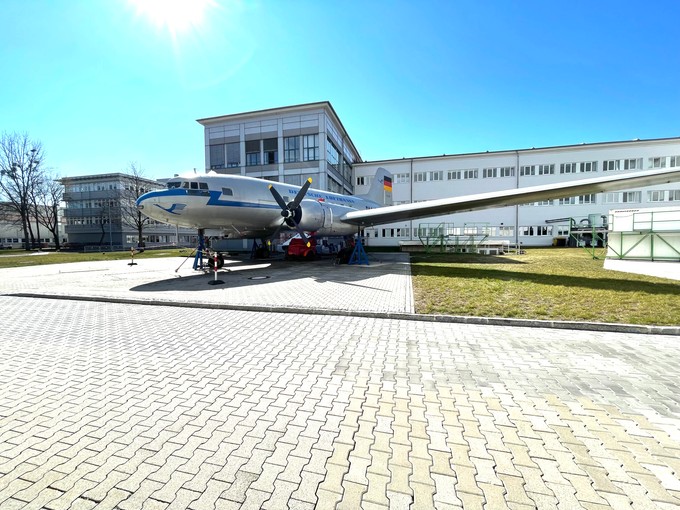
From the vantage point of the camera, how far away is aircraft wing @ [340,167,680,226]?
442 inches

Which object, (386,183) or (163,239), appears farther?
(163,239)

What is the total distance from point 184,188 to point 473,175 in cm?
3885

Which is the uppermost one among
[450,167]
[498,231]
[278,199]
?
[450,167]

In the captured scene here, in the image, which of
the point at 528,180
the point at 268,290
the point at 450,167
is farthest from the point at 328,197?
the point at 528,180

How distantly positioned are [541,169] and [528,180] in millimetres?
2085

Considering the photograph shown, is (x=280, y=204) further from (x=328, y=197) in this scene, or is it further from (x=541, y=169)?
(x=541, y=169)

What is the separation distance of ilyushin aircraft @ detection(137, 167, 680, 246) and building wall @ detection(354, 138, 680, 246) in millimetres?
25942

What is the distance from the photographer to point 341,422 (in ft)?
10.9

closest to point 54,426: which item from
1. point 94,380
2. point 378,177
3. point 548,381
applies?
point 94,380

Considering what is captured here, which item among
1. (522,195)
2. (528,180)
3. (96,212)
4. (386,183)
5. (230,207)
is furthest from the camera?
(96,212)

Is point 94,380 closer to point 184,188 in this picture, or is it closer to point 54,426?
point 54,426

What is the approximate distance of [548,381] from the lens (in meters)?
4.22

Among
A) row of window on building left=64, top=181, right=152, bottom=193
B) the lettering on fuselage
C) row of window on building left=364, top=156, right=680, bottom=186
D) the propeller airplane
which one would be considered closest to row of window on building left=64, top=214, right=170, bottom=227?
row of window on building left=64, top=181, right=152, bottom=193

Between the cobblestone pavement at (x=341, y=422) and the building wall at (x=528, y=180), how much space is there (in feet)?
132
